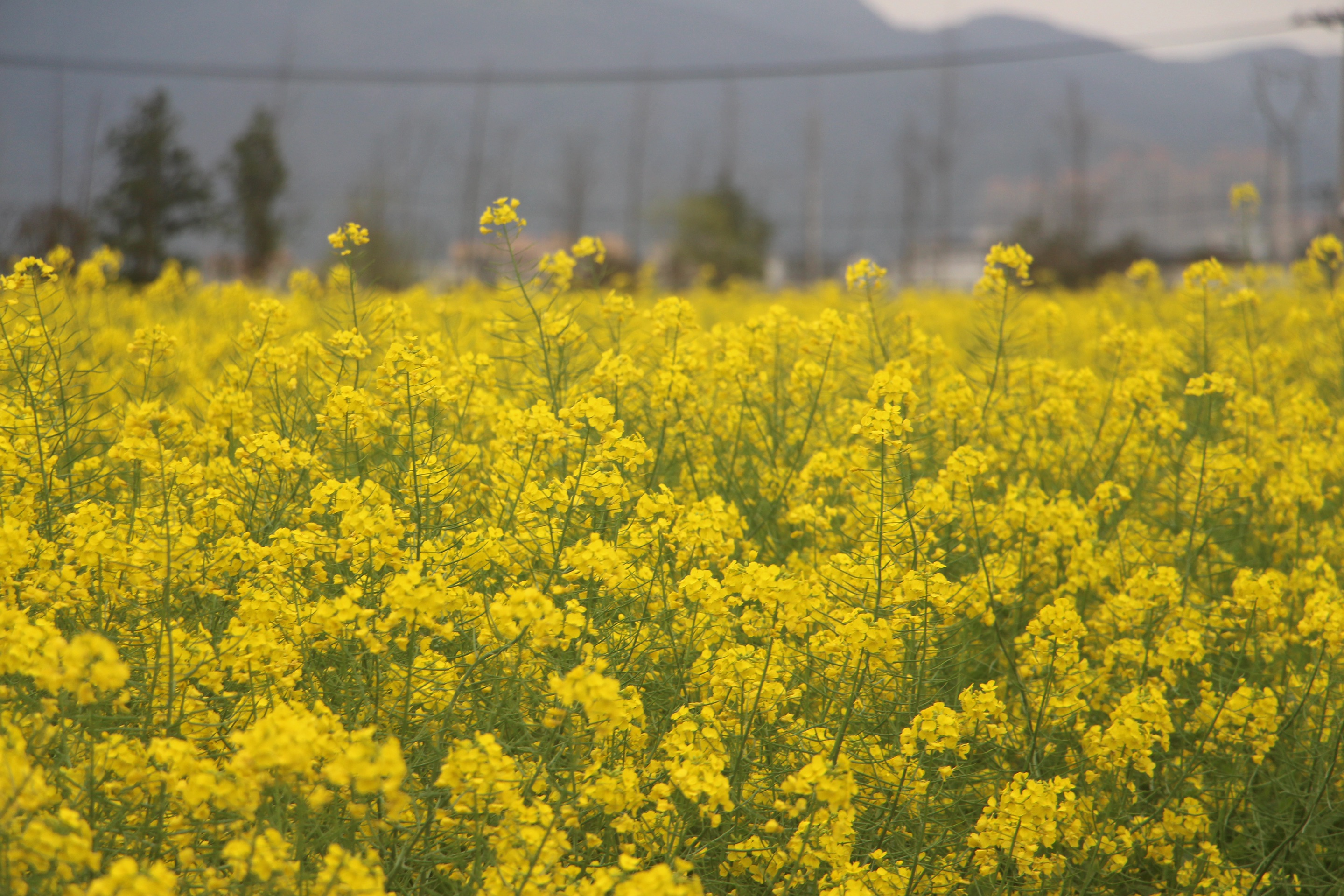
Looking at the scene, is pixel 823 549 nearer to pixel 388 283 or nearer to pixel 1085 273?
pixel 388 283

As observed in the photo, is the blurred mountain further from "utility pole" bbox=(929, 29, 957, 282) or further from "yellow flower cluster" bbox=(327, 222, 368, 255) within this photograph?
"yellow flower cluster" bbox=(327, 222, 368, 255)

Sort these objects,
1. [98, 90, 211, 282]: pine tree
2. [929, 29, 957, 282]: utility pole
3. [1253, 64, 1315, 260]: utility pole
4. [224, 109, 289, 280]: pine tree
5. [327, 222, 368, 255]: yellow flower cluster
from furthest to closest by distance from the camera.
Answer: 1. [929, 29, 957, 282]: utility pole
2. [224, 109, 289, 280]: pine tree
3. [1253, 64, 1315, 260]: utility pole
4. [98, 90, 211, 282]: pine tree
5. [327, 222, 368, 255]: yellow flower cluster

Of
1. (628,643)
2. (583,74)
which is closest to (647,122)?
(583,74)

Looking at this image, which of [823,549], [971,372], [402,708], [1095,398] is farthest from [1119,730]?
[971,372]

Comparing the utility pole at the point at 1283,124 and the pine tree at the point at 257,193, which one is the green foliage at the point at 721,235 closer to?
the pine tree at the point at 257,193

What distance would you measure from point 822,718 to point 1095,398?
246 cm

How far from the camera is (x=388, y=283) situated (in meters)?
Result: 14.6

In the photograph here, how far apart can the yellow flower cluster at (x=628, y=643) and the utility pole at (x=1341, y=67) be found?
9935 millimetres

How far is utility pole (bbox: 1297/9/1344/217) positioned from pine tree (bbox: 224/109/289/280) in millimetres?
15395

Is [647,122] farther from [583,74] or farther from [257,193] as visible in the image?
[257,193]

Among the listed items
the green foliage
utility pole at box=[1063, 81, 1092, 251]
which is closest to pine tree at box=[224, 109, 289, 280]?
the green foliage

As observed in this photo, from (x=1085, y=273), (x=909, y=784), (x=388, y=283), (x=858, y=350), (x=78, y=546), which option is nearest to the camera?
(x=78, y=546)

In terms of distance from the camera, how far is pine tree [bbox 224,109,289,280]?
56.0 ft

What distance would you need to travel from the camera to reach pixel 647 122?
2969cm
